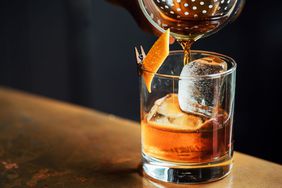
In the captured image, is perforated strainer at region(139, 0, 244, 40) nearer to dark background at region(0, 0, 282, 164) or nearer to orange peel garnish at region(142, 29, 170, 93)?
orange peel garnish at region(142, 29, 170, 93)

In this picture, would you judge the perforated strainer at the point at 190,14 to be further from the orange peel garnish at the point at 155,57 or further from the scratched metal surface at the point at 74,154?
the scratched metal surface at the point at 74,154

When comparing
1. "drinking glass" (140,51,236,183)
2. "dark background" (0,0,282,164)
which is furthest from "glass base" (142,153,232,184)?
"dark background" (0,0,282,164)

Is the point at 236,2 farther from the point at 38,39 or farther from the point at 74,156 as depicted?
the point at 38,39

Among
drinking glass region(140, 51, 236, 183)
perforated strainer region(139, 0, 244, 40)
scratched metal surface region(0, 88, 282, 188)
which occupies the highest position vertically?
perforated strainer region(139, 0, 244, 40)

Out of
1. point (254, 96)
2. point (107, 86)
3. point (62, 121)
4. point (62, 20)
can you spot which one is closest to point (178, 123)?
→ point (62, 121)

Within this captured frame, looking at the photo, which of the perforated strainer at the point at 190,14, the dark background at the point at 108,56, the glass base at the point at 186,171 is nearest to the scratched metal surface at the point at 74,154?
the glass base at the point at 186,171

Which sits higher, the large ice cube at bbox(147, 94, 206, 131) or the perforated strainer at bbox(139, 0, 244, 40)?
the perforated strainer at bbox(139, 0, 244, 40)
